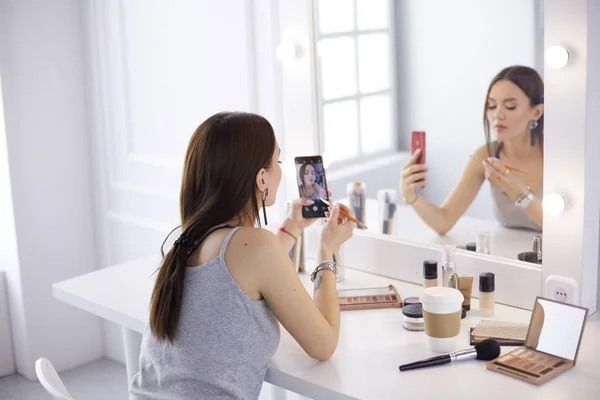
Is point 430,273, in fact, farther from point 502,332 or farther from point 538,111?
point 538,111

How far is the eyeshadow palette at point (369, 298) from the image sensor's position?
1.78 m

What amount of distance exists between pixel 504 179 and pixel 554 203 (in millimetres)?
148

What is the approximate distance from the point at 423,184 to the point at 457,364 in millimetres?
553

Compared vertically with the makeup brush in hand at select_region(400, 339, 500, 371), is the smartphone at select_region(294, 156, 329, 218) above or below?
above

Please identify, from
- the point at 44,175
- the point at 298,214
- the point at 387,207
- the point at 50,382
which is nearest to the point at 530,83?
the point at 387,207

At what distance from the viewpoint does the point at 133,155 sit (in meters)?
2.78

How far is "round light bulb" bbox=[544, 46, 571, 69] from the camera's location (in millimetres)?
1572

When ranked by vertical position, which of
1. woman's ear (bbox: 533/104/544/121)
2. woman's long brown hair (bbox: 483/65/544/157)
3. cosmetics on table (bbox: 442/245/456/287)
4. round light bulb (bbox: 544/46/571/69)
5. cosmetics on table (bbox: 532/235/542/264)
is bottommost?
cosmetics on table (bbox: 442/245/456/287)

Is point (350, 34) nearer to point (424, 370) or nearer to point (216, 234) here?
point (216, 234)

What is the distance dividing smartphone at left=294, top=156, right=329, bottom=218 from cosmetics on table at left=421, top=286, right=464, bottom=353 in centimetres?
45

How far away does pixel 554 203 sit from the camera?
5.41ft

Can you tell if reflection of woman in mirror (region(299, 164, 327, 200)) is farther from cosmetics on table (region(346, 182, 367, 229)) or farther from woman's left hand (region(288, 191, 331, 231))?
cosmetics on table (region(346, 182, 367, 229))

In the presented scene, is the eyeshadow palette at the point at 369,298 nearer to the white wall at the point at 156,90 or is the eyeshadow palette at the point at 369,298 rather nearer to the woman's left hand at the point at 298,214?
the woman's left hand at the point at 298,214

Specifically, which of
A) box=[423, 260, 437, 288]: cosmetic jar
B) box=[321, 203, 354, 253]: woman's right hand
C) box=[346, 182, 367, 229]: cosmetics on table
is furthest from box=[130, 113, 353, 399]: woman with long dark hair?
box=[346, 182, 367, 229]: cosmetics on table
